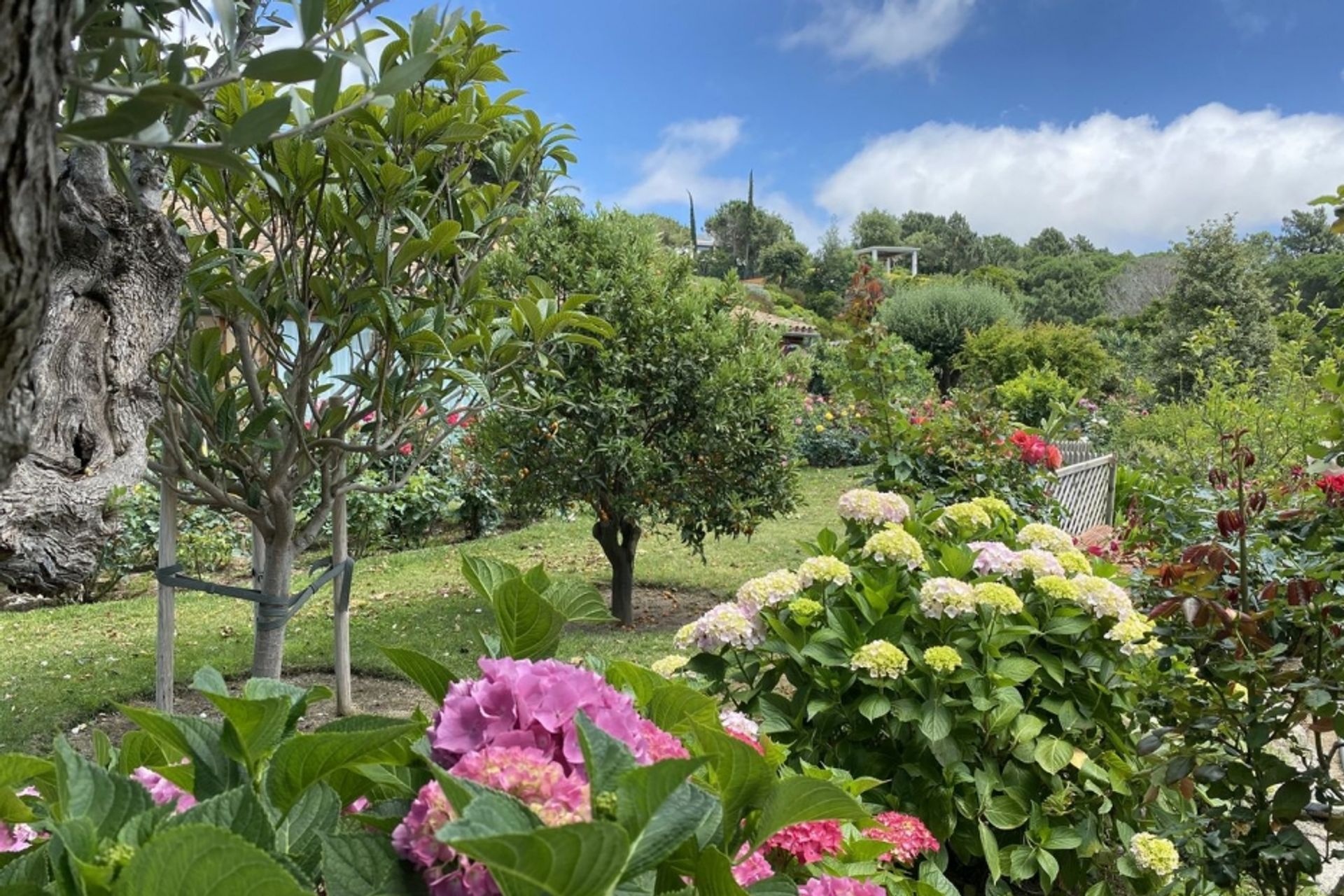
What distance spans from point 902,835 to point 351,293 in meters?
1.91

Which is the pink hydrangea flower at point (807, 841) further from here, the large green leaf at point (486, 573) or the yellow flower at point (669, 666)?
the yellow flower at point (669, 666)

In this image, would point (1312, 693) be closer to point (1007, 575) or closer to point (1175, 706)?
point (1175, 706)

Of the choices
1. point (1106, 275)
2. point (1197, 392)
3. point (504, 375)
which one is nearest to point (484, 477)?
point (504, 375)

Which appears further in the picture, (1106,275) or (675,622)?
(1106,275)

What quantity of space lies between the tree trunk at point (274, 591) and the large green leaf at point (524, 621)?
93.6 inches

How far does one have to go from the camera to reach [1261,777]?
6.68 ft

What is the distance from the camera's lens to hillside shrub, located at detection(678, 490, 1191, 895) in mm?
2438

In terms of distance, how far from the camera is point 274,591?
3191mm

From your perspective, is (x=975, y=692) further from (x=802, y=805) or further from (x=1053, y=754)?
(x=802, y=805)

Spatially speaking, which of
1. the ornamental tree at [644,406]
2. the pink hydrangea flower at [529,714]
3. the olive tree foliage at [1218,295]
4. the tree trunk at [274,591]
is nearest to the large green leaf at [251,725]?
the pink hydrangea flower at [529,714]

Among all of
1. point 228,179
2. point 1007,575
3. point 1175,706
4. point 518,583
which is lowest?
point 1175,706

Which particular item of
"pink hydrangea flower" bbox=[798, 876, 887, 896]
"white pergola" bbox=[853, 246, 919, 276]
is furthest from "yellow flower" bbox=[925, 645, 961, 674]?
"white pergola" bbox=[853, 246, 919, 276]

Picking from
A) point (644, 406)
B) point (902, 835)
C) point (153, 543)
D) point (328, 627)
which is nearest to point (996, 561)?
point (902, 835)

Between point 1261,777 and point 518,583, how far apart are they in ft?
6.15
